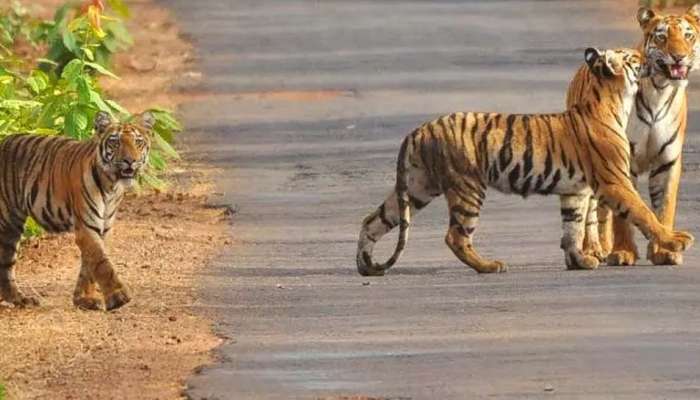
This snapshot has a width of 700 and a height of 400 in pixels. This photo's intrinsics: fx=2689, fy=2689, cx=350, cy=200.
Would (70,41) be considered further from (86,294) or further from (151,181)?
(86,294)

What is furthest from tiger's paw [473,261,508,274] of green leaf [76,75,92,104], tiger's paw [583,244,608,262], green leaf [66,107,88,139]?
green leaf [76,75,92,104]

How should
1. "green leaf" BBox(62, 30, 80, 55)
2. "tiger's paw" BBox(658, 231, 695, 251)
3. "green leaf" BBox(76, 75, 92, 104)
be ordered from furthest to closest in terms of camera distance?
"green leaf" BBox(62, 30, 80, 55) < "green leaf" BBox(76, 75, 92, 104) < "tiger's paw" BBox(658, 231, 695, 251)

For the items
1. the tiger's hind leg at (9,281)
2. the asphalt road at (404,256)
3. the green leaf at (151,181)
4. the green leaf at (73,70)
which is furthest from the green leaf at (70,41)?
the tiger's hind leg at (9,281)

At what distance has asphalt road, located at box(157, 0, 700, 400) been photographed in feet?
38.0

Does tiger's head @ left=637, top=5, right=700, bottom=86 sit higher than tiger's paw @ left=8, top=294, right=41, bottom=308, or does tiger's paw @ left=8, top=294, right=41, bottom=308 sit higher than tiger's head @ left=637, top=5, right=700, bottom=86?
tiger's head @ left=637, top=5, right=700, bottom=86

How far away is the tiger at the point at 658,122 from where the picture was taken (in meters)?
15.7

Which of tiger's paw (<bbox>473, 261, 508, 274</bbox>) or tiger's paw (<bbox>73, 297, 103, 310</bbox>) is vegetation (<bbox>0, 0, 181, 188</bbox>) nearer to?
tiger's paw (<bbox>73, 297, 103, 310</bbox>)

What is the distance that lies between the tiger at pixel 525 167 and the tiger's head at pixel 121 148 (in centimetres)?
197

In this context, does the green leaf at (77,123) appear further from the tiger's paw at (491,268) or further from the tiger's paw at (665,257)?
the tiger's paw at (665,257)

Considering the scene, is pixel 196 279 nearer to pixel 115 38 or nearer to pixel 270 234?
pixel 270 234

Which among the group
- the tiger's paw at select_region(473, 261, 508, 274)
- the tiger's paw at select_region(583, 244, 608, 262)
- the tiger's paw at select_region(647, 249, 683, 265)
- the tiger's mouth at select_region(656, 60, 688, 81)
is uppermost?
the tiger's mouth at select_region(656, 60, 688, 81)

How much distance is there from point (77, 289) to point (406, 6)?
72.6 ft

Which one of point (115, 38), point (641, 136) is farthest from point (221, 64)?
point (641, 136)

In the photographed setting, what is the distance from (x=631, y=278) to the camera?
14586 mm
